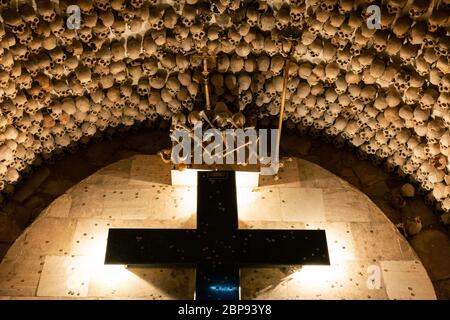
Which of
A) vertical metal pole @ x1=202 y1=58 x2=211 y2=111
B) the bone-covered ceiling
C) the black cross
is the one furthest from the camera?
vertical metal pole @ x1=202 y1=58 x2=211 y2=111

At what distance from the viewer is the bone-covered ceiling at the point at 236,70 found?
412 centimetres

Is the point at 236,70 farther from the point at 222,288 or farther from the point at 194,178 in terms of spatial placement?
the point at 222,288

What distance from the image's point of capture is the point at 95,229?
4.35 meters

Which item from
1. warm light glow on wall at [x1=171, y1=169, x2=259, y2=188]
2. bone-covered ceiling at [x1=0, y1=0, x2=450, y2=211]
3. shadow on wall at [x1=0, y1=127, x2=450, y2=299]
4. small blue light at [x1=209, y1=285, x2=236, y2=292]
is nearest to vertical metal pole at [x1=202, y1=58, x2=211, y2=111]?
bone-covered ceiling at [x1=0, y1=0, x2=450, y2=211]

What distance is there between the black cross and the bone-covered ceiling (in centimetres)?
114

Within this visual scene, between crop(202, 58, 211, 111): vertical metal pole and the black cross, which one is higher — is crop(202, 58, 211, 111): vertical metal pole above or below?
above

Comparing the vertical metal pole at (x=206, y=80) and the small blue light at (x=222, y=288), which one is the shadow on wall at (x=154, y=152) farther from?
the small blue light at (x=222, y=288)

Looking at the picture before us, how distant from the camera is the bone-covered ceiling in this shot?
412cm

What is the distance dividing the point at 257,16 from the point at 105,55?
45.9 inches

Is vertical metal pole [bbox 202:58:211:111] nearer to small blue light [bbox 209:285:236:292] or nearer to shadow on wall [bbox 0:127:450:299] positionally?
shadow on wall [bbox 0:127:450:299]

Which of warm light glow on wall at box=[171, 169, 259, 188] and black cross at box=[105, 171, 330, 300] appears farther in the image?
warm light glow on wall at box=[171, 169, 259, 188]

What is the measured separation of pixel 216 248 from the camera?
392 centimetres

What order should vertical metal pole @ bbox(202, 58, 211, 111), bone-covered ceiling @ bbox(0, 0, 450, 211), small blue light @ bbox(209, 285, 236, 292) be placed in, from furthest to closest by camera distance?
vertical metal pole @ bbox(202, 58, 211, 111) → bone-covered ceiling @ bbox(0, 0, 450, 211) → small blue light @ bbox(209, 285, 236, 292)
